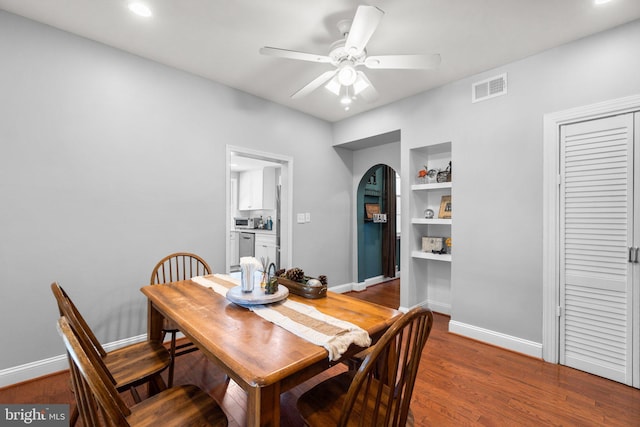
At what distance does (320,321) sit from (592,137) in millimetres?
2634

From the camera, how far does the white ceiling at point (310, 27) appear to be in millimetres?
1985

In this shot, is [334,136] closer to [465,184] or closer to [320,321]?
[465,184]

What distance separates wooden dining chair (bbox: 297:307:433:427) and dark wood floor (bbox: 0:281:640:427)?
63 cm

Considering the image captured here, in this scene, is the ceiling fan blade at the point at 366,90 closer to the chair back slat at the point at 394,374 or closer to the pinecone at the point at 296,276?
the pinecone at the point at 296,276

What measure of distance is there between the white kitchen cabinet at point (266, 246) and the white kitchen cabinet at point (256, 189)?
584 millimetres

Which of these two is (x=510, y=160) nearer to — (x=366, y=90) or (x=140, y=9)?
(x=366, y=90)

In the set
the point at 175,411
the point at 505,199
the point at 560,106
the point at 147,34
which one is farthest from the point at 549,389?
the point at 147,34

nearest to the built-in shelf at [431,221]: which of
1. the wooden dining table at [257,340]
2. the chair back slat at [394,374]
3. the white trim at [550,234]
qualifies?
the white trim at [550,234]

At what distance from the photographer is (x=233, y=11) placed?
206 cm

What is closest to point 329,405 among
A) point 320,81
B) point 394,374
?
point 394,374

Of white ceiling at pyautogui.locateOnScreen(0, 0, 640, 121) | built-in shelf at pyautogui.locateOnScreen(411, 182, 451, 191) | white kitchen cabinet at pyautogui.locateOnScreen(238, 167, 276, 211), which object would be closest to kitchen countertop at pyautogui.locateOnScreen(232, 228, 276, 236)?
white kitchen cabinet at pyautogui.locateOnScreen(238, 167, 276, 211)

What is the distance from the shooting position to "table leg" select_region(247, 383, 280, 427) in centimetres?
97
